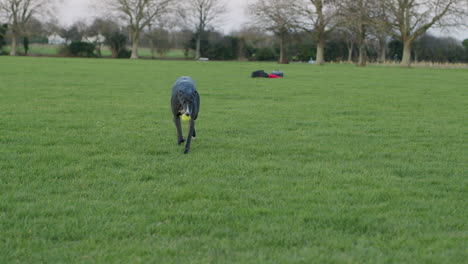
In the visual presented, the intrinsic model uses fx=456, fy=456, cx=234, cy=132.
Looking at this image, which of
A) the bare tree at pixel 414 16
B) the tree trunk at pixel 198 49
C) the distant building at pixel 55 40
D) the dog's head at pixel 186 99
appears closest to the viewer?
the dog's head at pixel 186 99

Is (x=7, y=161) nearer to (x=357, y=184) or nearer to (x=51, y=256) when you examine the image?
(x=51, y=256)

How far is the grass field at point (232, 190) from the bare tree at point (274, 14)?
138ft

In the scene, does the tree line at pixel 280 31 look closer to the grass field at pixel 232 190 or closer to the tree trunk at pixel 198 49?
the tree trunk at pixel 198 49

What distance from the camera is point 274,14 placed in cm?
5097

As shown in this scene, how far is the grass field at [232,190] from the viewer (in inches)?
147

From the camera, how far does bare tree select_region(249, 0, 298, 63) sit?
50594 millimetres

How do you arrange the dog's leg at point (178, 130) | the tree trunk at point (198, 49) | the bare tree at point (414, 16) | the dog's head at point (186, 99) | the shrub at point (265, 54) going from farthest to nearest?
the shrub at point (265, 54) → the tree trunk at point (198, 49) → the bare tree at point (414, 16) → the dog's leg at point (178, 130) → the dog's head at point (186, 99)

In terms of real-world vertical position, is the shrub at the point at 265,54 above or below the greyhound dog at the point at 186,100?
above

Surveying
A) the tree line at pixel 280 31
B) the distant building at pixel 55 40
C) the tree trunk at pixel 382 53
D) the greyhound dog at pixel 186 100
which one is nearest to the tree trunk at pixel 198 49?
the tree line at pixel 280 31

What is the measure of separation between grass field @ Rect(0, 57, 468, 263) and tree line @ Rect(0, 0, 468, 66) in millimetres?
38634

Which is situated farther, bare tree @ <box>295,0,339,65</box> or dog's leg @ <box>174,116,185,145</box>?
bare tree @ <box>295,0,339,65</box>

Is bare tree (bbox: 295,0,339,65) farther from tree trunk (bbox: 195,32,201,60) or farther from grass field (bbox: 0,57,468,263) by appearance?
grass field (bbox: 0,57,468,263)

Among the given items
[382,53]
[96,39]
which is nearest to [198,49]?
[96,39]

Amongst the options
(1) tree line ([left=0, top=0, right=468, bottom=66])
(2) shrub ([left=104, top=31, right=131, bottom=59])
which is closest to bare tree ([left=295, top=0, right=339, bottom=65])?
(1) tree line ([left=0, top=0, right=468, bottom=66])
